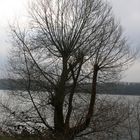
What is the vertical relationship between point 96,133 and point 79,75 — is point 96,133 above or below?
below

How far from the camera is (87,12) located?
23375 millimetres

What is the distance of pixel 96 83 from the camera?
21906 millimetres

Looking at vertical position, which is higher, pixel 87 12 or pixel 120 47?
pixel 87 12

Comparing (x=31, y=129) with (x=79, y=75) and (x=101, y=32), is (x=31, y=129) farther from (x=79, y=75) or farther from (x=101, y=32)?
(x=101, y=32)

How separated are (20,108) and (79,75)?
156 inches

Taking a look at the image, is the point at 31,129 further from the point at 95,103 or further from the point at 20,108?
the point at 95,103

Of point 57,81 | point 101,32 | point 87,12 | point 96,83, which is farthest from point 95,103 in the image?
point 87,12

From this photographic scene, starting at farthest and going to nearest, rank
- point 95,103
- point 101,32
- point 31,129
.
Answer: point 101,32 < point 95,103 < point 31,129

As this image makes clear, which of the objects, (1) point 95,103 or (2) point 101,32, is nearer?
(1) point 95,103

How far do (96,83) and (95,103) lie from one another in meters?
1.31

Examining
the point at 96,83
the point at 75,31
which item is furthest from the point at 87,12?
the point at 96,83

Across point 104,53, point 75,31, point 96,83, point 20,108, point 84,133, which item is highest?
point 75,31

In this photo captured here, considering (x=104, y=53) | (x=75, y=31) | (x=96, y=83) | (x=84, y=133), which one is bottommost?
(x=84, y=133)

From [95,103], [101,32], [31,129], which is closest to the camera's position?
[31,129]
